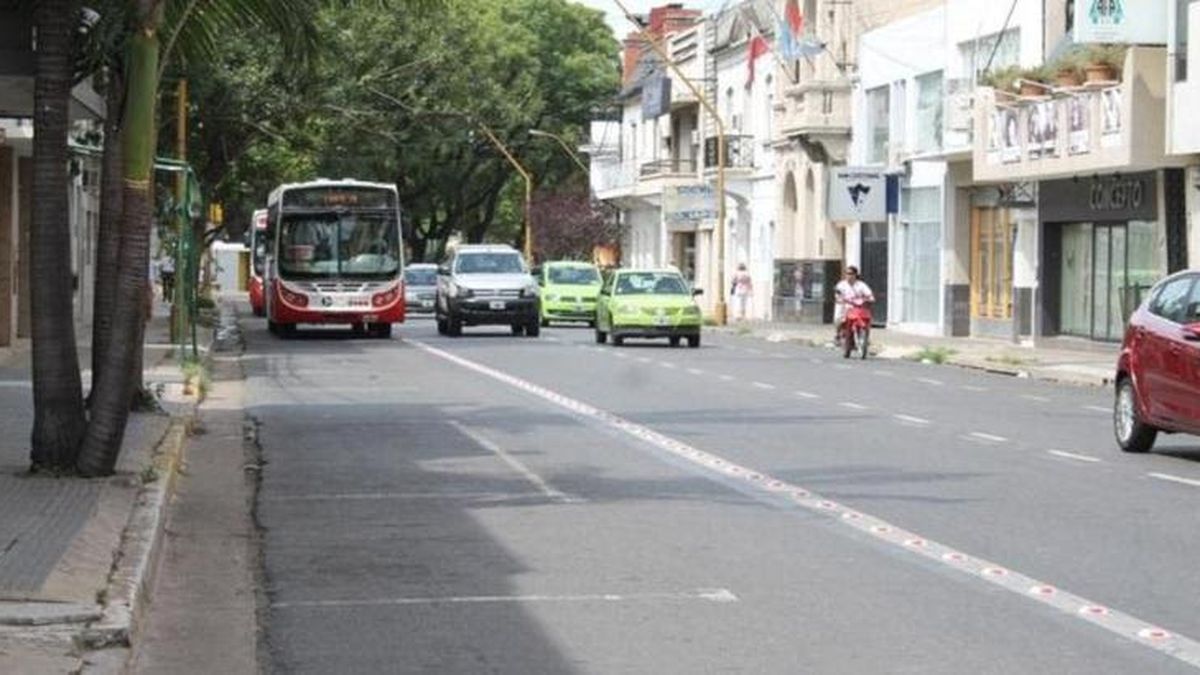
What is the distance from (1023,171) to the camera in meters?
41.0

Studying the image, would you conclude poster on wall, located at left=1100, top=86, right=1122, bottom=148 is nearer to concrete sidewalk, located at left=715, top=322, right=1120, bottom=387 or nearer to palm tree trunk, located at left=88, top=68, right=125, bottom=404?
concrete sidewalk, located at left=715, top=322, right=1120, bottom=387

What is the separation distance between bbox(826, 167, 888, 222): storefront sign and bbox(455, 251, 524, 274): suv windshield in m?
8.17

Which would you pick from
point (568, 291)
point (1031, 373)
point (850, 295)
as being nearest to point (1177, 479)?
point (1031, 373)

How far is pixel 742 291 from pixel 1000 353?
21814 millimetres

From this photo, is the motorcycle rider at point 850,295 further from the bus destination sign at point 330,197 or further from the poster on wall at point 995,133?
the bus destination sign at point 330,197

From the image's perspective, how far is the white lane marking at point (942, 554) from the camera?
967 centimetres

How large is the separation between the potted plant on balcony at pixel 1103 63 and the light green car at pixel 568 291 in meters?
19.6

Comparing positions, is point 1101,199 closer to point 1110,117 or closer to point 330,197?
point 1110,117

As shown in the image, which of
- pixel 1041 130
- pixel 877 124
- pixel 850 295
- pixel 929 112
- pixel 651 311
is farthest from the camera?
pixel 877 124

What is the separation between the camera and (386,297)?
43.5 meters

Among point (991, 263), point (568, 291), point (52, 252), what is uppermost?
point (52, 252)

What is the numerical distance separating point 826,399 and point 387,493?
1151 cm

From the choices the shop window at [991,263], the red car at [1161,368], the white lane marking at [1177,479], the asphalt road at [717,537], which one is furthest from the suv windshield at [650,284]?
the white lane marking at [1177,479]

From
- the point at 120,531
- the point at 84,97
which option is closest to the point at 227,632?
the point at 120,531
